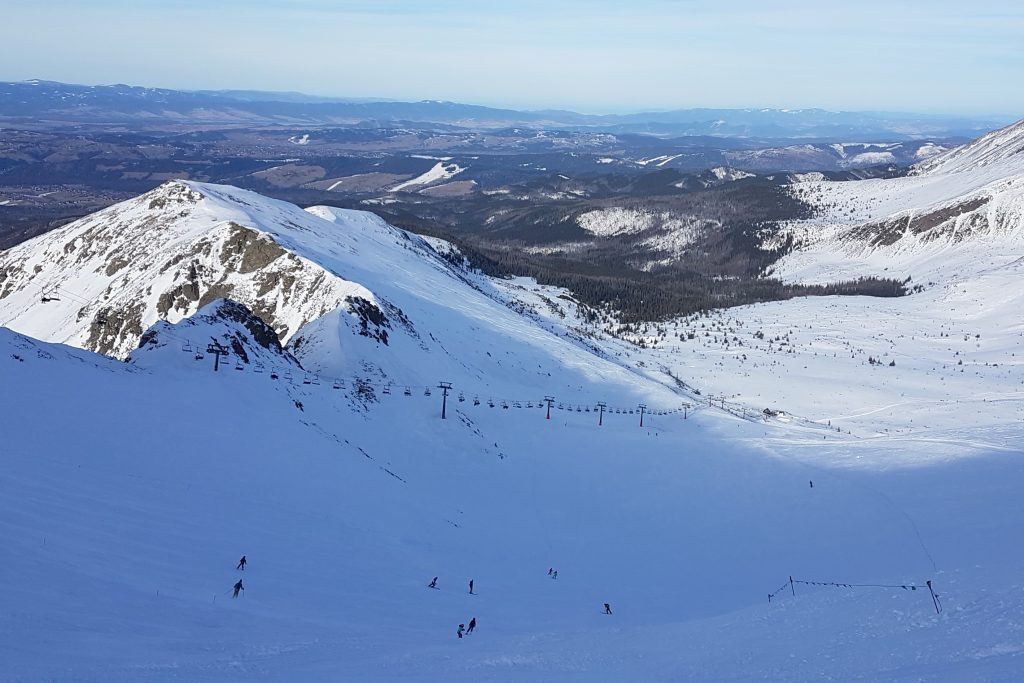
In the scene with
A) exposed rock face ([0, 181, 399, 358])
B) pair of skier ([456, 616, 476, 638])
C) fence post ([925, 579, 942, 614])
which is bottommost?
pair of skier ([456, 616, 476, 638])

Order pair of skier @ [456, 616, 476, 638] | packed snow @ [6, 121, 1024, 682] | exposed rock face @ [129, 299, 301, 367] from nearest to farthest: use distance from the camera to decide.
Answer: packed snow @ [6, 121, 1024, 682] → pair of skier @ [456, 616, 476, 638] → exposed rock face @ [129, 299, 301, 367]

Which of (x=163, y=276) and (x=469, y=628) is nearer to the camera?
(x=469, y=628)

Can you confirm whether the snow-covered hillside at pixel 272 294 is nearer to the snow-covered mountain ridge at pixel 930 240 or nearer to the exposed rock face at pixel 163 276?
the exposed rock face at pixel 163 276

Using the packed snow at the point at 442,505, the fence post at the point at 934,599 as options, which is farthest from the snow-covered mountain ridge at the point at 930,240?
the fence post at the point at 934,599

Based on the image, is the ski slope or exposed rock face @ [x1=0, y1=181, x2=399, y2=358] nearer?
the ski slope

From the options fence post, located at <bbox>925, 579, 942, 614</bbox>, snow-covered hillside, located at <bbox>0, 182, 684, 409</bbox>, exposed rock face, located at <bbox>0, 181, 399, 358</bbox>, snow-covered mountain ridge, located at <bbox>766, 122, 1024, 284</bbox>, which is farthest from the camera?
snow-covered mountain ridge, located at <bbox>766, 122, 1024, 284</bbox>

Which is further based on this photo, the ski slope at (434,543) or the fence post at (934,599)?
the fence post at (934,599)

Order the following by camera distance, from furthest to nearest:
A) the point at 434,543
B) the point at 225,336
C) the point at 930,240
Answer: the point at 930,240 < the point at 225,336 < the point at 434,543

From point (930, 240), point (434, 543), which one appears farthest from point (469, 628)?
point (930, 240)

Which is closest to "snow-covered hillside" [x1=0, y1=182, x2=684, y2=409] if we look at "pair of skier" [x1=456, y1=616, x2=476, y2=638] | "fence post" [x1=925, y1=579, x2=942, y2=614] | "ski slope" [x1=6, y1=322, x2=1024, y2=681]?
"ski slope" [x1=6, y1=322, x2=1024, y2=681]

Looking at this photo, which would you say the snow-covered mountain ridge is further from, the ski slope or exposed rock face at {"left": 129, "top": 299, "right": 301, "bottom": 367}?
exposed rock face at {"left": 129, "top": 299, "right": 301, "bottom": 367}

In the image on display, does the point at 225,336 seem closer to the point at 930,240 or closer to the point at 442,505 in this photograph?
the point at 442,505

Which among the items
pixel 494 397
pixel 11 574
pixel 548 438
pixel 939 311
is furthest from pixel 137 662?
pixel 939 311
